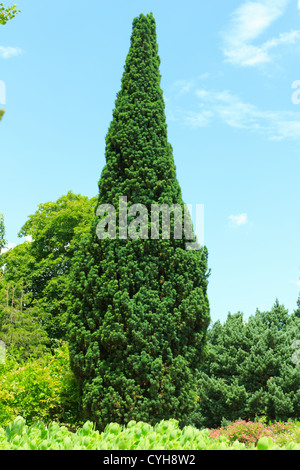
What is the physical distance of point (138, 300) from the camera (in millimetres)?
7945

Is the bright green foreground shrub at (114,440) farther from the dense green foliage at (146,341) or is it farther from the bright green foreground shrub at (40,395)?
the bright green foreground shrub at (40,395)

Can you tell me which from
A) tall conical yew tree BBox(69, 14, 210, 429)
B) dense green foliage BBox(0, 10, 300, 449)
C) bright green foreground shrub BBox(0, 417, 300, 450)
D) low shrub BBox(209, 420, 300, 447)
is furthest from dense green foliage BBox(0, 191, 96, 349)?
bright green foreground shrub BBox(0, 417, 300, 450)

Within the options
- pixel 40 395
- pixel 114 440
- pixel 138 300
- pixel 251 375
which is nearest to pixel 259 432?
pixel 251 375

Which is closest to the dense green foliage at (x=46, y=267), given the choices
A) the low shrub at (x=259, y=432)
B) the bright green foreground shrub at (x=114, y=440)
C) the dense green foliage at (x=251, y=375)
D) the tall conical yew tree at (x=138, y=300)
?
the dense green foliage at (x=251, y=375)

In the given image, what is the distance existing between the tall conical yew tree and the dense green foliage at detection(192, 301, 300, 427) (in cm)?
312

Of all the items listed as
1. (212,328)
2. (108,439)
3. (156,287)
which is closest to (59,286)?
(212,328)

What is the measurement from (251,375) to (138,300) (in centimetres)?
480

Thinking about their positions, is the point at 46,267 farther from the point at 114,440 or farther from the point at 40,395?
the point at 114,440

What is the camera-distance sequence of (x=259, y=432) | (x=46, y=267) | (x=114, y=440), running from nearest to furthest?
(x=114, y=440) < (x=259, y=432) < (x=46, y=267)

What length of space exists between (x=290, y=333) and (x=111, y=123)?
7.17 m

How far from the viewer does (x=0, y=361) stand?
10.4 m

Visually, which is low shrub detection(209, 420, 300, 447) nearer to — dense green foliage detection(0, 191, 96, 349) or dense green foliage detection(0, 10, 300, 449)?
dense green foliage detection(0, 10, 300, 449)

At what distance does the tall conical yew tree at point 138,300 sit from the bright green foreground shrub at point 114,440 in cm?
337

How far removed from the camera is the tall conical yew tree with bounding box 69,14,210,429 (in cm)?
766
